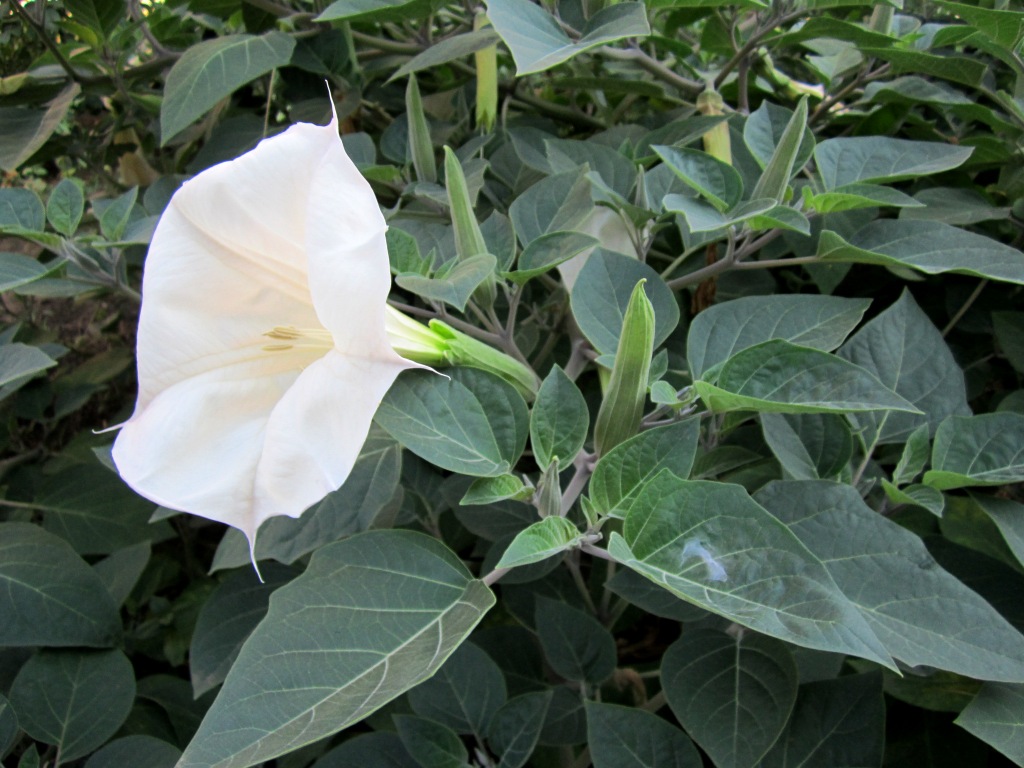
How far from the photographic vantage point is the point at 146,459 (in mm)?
646

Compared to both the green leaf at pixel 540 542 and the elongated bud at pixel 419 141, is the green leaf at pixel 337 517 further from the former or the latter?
the elongated bud at pixel 419 141

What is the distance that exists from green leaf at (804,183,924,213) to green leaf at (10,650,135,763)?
94cm

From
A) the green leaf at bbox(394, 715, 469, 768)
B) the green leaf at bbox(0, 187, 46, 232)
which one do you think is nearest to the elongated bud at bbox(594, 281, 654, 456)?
the green leaf at bbox(394, 715, 469, 768)

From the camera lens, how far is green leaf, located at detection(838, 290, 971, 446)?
2.82 ft

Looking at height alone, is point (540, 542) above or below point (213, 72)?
below

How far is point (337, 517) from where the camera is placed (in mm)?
790

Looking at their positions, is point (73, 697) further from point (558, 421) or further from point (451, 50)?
point (451, 50)

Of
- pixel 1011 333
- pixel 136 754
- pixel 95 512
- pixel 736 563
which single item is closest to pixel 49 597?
pixel 136 754

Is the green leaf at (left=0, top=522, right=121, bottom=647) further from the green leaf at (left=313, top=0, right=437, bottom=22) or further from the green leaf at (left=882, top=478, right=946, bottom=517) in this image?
the green leaf at (left=882, top=478, right=946, bottom=517)

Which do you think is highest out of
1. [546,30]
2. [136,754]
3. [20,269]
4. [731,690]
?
[546,30]

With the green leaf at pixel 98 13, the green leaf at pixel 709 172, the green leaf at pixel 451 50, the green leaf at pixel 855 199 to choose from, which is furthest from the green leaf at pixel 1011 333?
the green leaf at pixel 98 13

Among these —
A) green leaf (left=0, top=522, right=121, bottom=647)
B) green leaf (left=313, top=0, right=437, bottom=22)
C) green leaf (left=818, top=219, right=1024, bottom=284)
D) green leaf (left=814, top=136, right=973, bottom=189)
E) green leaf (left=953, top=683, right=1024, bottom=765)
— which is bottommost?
green leaf (left=0, top=522, right=121, bottom=647)

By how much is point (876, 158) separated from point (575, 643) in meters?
0.67

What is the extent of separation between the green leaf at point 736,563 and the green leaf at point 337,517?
30cm
